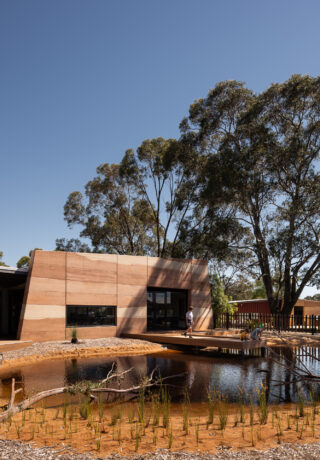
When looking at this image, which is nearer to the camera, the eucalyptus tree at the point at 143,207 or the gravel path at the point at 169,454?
the gravel path at the point at 169,454

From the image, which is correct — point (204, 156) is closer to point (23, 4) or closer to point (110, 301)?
point (110, 301)

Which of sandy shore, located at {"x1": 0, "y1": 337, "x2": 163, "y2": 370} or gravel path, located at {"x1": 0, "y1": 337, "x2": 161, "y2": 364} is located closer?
sandy shore, located at {"x1": 0, "y1": 337, "x2": 163, "y2": 370}

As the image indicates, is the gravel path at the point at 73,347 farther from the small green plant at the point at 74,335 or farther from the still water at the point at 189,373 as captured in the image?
the still water at the point at 189,373

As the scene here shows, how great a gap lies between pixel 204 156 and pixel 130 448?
2890cm

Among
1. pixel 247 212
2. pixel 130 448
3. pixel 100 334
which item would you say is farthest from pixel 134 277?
pixel 130 448

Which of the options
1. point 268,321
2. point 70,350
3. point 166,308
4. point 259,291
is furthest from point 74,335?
point 259,291

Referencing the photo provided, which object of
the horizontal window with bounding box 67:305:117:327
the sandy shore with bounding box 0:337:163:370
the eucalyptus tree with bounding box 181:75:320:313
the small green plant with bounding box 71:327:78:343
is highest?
the eucalyptus tree with bounding box 181:75:320:313

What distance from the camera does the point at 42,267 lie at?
59.5 feet

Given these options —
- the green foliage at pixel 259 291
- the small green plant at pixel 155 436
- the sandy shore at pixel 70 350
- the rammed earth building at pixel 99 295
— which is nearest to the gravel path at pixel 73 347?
the sandy shore at pixel 70 350

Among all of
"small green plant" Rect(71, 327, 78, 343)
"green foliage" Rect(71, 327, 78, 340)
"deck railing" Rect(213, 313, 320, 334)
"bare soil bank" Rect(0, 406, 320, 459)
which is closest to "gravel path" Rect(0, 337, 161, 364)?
"small green plant" Rect(71, 327, 78, 343)

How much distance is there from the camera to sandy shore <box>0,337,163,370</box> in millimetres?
13875

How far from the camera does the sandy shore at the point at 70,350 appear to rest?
13.9m

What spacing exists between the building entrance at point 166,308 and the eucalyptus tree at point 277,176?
6.94 metres

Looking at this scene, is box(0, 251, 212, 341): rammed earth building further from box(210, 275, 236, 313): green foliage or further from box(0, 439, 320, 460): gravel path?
box(0, 439, 320, 460): gravel path
